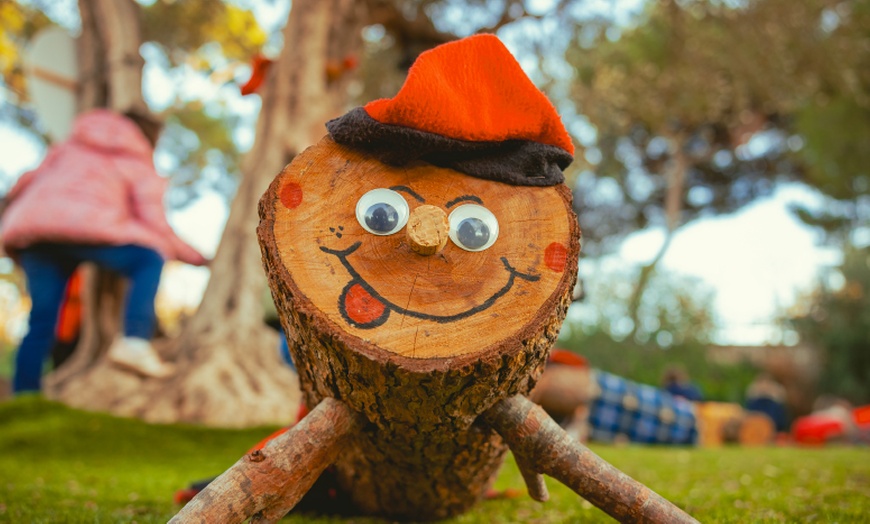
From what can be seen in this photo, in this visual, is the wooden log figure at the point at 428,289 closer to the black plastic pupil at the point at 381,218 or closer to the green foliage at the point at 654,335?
the black plastic pupil at the point at 381,218

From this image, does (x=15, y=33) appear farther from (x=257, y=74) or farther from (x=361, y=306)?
(x=361, y=306)

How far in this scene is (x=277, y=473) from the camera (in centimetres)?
142

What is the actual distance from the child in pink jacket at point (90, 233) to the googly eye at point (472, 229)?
2.83 metres

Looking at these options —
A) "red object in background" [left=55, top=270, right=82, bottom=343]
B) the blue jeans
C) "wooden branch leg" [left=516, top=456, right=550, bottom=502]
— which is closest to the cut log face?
"wooden branch leg" [left=516, top=456, right=550, bottom=502]

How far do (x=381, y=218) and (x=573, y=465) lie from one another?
2.50ft

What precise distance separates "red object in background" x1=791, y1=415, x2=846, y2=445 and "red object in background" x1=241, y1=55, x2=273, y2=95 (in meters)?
7.31

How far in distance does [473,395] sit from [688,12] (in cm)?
856

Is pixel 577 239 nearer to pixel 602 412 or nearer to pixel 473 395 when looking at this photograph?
pixel 473 395

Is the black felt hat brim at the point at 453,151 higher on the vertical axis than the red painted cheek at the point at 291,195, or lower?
higher

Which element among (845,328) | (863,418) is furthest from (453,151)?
(845,328)

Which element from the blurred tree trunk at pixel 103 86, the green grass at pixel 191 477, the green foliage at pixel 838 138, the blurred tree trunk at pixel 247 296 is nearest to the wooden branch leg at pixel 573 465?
the green grass at pixel 191 477

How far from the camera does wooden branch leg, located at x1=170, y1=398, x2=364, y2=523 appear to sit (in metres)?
1.33

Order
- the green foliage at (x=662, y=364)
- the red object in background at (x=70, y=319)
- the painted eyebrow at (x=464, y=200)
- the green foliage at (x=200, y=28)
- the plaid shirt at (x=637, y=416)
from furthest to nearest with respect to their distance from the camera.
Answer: the green foliage at (x=662, y=364) < the green foliage at (x=200, y=28) < the plaid shirt at (x=637, y=416) < the red object in background at (x=70, y=319) < the painted eyebrow at (x=464, y=200)

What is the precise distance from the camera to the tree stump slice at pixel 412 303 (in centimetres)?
142
